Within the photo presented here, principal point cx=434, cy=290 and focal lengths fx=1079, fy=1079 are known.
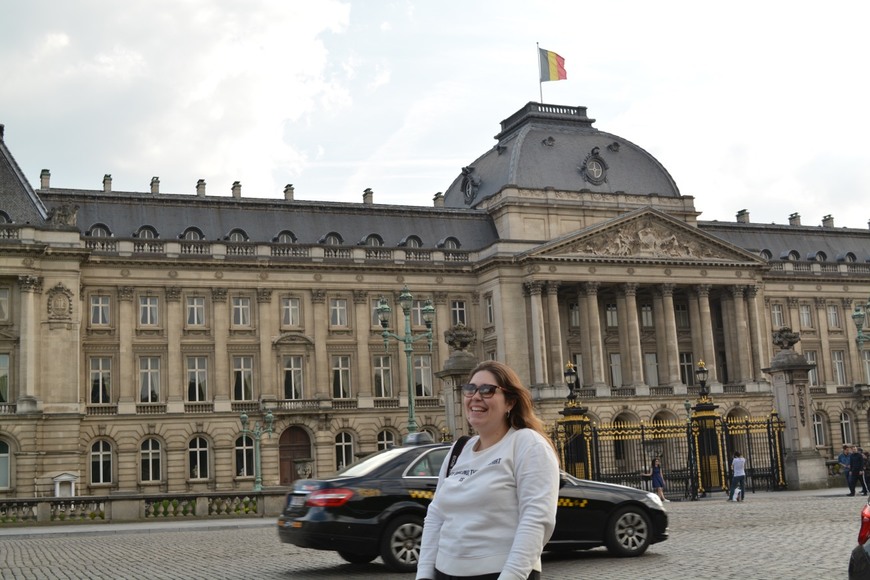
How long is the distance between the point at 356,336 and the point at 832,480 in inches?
1267

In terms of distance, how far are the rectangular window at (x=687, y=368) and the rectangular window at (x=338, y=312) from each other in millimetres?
22730

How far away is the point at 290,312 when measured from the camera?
2517 inches

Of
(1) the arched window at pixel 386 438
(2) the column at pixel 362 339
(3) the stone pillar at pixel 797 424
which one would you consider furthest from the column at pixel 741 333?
(3) the stone pillar at pixel 797 424

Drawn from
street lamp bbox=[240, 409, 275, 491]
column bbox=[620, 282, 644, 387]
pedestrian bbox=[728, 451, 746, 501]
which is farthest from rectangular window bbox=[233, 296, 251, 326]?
pedestrian bbox=[728, 451, 746, 501]

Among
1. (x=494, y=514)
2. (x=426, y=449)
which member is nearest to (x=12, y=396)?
(x=426, y=449)

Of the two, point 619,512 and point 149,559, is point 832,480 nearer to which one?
point 619,512

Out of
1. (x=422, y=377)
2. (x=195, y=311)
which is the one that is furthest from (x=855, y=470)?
(x=195, y=311)

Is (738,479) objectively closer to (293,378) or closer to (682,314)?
(293,378)

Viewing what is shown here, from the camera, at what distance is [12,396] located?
54625mm

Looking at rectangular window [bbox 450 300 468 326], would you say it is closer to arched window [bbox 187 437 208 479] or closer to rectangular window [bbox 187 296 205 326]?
rectangular window [bbox 187 296 205 326]

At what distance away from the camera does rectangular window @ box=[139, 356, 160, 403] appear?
59.9m

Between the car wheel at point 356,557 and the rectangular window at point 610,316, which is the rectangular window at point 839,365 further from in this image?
the car wheel at point 356,557

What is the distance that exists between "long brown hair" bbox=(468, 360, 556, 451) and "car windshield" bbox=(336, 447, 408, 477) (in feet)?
34.9

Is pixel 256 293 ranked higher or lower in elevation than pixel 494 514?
higher
